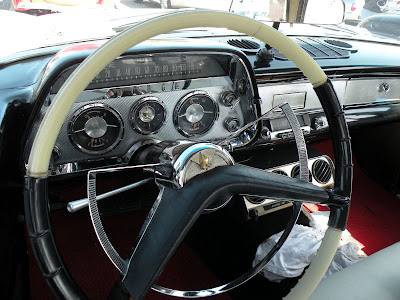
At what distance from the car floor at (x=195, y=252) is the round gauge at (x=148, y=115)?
23.2 inches

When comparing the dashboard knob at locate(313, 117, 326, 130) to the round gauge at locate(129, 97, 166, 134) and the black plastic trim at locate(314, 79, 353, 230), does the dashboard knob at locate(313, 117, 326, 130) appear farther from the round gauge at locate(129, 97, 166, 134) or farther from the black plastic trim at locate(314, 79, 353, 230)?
the black plastic trim at locate(314, 79, 353, 230)

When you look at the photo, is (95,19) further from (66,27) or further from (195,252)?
(195,252)

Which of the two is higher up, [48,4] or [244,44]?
[48,4]

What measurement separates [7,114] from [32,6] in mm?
1558

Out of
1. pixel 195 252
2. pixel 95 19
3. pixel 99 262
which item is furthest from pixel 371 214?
pixel 95 19

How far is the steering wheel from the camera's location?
80cm

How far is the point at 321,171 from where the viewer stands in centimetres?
225

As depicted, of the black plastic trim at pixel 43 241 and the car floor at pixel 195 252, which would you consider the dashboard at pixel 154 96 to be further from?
the black plastic trim at pixel 43 241

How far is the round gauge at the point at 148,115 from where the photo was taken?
1.64 meters

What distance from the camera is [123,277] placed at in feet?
2.98

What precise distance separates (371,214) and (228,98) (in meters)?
1.69

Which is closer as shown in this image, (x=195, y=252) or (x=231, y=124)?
(x=231, y=124)

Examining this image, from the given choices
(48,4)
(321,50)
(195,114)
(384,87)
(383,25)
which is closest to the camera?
(195,114)

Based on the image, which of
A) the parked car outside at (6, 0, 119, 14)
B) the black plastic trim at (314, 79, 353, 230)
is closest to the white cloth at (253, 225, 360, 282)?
the black plastic trim at (314, 79, 353, 230)
